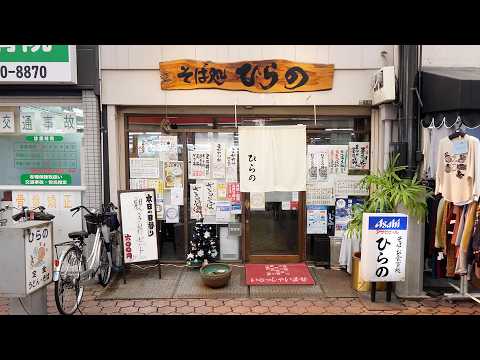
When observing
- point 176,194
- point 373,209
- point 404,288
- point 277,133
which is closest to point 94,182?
point 176,194

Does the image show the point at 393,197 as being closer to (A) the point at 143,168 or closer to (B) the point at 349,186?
(B) the point at 349,186

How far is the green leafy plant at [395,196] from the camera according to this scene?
5629mm

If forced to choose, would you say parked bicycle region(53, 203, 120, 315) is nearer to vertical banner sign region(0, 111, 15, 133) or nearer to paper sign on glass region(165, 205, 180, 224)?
paper sign on glass region(165, 205, 180, 224)

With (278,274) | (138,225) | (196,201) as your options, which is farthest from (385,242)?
(138,225)

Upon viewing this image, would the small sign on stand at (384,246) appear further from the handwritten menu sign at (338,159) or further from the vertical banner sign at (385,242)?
the handwritten menu sign at (338,159)

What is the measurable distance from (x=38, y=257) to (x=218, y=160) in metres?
3.83

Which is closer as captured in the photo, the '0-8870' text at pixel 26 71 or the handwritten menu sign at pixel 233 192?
the '0-8870' text at pixel 26 71

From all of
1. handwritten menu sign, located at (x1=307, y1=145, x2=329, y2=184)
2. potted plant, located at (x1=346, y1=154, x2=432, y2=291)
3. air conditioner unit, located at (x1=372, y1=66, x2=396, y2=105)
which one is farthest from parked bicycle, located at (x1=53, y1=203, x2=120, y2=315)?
air conditioner unit, located at (x1=372, y1=66, x2=396, y2=105)

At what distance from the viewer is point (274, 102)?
7000mm

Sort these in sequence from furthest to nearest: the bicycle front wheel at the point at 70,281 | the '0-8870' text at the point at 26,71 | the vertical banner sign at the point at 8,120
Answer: the vertical banner sign at the point at 8,120
the '0-8870' text at the point at 26,71
the bicycle front wheel at the point at 70,281

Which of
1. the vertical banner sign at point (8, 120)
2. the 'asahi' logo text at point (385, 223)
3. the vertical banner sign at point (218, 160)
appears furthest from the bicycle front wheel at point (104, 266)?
the 'asahi' logo text at point (385, 223)

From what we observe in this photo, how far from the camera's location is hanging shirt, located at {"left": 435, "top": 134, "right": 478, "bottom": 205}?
216 inches

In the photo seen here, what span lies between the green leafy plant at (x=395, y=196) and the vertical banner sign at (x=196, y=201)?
3101 millimetres

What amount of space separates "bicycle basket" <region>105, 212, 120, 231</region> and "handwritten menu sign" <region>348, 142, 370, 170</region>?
4834 millimetres
